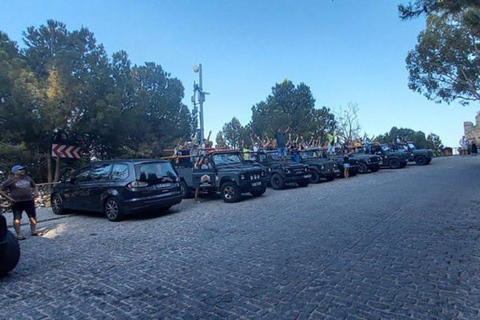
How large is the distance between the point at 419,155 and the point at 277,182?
51.1ft

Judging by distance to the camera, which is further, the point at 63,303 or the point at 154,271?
the point at 154,271

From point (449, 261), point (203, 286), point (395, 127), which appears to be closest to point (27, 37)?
point (203, 286)

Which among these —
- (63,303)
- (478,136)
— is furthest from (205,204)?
(478,136)

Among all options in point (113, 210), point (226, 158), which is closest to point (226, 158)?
point (226, 158)

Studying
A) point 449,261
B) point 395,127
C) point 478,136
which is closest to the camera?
point 449,261

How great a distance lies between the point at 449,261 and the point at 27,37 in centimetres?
2674

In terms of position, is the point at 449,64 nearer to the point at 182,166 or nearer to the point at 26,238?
the point at 182,166

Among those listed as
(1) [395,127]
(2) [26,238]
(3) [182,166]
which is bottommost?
(2) [26,238]

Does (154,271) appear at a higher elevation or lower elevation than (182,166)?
lower

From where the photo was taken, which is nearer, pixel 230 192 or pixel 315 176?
pixel 230 192

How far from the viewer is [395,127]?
7050cm

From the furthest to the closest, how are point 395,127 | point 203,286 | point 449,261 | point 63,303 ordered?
point 395,127 < point 449,261 < point 203,286 < point 63,303

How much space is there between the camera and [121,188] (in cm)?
888

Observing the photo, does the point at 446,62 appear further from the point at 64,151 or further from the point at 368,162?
the point at 64,151
